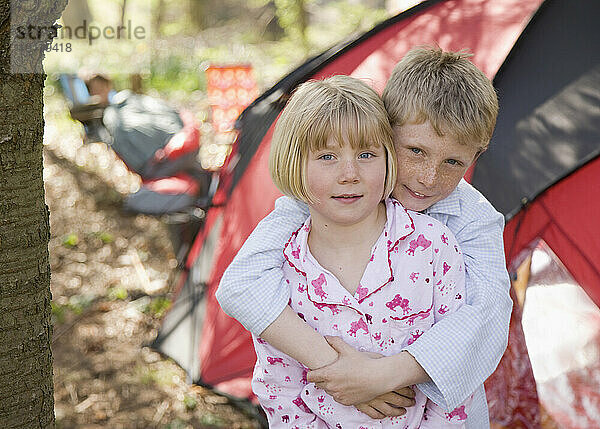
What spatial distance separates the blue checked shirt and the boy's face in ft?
0.21

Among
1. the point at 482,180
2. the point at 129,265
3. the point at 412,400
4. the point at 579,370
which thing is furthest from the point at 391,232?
the point at 129,265

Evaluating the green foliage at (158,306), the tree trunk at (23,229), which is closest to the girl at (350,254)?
the tree trunk at (23,229)

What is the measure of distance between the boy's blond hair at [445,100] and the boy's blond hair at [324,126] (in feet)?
0.23

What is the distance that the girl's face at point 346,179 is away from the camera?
53.4 inches

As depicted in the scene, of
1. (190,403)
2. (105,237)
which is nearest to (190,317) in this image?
(190,403)

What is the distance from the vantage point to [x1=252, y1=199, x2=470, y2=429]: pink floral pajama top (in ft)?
4.62

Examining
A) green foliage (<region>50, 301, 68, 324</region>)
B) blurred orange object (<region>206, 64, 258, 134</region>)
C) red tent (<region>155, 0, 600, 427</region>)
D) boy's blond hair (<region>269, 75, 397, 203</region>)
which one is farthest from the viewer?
blurred orange object (<region>206, 64, 258, 134</region>)

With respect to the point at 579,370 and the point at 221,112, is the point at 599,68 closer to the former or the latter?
the point at 579,370

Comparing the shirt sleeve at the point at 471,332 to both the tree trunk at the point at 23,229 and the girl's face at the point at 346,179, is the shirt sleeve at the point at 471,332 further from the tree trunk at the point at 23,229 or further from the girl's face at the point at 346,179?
the tree trunk at the point at 23,229

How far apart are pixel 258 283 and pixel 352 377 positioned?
0.27m

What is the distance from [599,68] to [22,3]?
154 centimetres

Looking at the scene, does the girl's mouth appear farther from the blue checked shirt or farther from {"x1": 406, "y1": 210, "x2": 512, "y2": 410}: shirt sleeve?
{"x1": 406, "y1": 210, "x2": 512, "y2": 410}: shirt sleeve

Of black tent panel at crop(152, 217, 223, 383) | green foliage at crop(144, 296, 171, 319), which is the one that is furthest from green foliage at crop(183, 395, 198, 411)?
green foliage at crop(144, 296, 171, 319)

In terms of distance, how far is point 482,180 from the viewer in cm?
212
